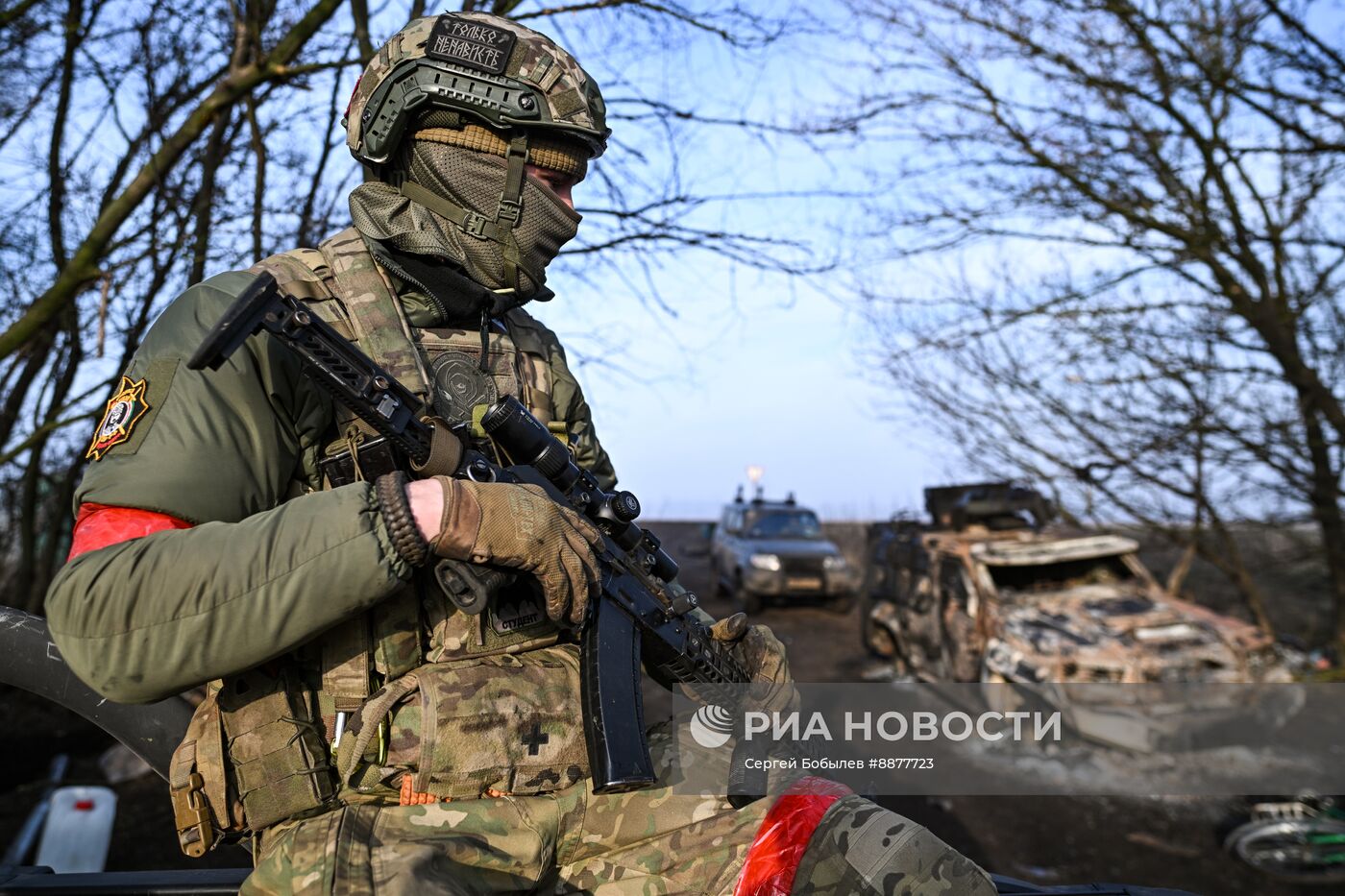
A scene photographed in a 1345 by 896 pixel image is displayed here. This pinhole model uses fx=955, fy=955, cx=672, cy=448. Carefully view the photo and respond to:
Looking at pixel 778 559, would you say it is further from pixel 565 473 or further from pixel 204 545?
pixel 204 545

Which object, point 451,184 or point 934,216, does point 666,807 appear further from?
point 934,216

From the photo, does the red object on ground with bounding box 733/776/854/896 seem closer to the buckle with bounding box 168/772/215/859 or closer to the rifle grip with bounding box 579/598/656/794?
the rifle grip with bounding box 579/598/656/794

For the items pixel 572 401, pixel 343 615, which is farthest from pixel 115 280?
pixel 343 615

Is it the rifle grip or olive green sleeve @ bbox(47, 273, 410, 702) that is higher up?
olive green sleeve @ bbox(47, 273, 410, 702)

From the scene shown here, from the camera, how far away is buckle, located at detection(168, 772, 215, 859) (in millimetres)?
1656

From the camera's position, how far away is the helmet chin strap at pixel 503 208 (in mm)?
2006

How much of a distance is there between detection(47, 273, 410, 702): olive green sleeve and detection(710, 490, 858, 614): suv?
13.9m

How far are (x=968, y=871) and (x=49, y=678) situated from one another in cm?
192

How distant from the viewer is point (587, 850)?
6.00 feet

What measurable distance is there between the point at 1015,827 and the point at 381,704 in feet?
20.6

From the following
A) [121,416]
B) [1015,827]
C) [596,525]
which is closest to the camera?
[121,416]

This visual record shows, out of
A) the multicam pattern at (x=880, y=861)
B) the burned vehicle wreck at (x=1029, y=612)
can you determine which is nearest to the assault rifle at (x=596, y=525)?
the multicam pattern at (x=880, y=861)

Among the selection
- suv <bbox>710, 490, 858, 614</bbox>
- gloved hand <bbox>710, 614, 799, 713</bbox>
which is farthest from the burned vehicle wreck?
gloved hand <bbox>710, 614, 799, 713</bbox>

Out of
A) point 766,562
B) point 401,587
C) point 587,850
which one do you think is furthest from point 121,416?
point 766,562
